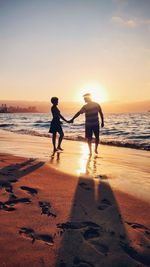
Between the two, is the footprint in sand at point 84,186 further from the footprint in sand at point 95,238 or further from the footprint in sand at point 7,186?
the footprint in sand at point 95,238

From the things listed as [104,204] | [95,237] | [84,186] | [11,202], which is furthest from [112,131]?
[95,237]

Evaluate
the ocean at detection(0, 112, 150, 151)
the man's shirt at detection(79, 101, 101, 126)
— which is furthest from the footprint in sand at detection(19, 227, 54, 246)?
the ocean at detection(0, 112, 150, 151)

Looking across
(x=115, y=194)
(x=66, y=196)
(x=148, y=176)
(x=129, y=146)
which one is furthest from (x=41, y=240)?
(x=129, y=146)

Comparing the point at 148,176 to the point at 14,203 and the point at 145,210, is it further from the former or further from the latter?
the point at 14,203

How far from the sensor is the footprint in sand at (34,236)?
8.25 ft

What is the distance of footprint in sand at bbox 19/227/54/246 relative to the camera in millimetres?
2514

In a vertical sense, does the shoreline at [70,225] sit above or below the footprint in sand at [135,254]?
above

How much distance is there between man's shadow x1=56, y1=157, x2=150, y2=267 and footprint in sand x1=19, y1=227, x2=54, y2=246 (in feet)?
0.44

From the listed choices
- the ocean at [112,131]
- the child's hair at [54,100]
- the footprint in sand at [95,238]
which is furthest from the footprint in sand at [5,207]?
the ocean at [112,131]

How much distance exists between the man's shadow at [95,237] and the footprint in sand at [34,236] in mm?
134

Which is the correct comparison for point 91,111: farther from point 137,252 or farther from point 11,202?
point 137,252

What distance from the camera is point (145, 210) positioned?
11.6 ft

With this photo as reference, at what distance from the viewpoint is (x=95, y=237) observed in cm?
266

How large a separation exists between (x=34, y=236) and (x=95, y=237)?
62 centimetres
